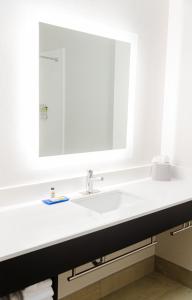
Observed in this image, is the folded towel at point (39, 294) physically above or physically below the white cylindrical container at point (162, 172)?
below

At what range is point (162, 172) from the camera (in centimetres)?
212

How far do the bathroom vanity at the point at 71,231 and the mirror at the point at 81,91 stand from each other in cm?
36

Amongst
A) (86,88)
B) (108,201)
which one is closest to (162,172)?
(108,201)

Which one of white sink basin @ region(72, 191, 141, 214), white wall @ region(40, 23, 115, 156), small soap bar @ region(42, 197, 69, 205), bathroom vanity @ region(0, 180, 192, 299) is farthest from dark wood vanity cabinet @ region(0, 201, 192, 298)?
white wall @ region(40, 23, 115, 156)

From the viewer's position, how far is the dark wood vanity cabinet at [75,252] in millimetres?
1044

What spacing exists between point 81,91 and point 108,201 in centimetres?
68

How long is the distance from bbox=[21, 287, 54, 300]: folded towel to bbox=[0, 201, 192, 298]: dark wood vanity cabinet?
44 millimetres

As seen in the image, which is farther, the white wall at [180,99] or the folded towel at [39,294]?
the white wall at [180,99]

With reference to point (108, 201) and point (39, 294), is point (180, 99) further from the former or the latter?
point (39, 294)

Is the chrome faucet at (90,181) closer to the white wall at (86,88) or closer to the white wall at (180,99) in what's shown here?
the white wall at (86,88)

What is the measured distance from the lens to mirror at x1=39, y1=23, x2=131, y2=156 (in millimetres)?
1650

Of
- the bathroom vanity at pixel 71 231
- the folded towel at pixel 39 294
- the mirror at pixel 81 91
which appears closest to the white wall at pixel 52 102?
the mirror at pixel 81 91

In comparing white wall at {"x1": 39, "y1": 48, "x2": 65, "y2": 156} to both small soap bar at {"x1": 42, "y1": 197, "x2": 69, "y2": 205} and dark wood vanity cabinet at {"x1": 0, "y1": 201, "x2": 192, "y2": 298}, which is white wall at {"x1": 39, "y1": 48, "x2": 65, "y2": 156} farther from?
dark wood vanity cabinet at {"x1": 0, "y1": 201, "x2": 192, "y2": 298}

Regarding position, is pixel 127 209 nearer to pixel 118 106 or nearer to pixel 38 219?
pixel 38 219
